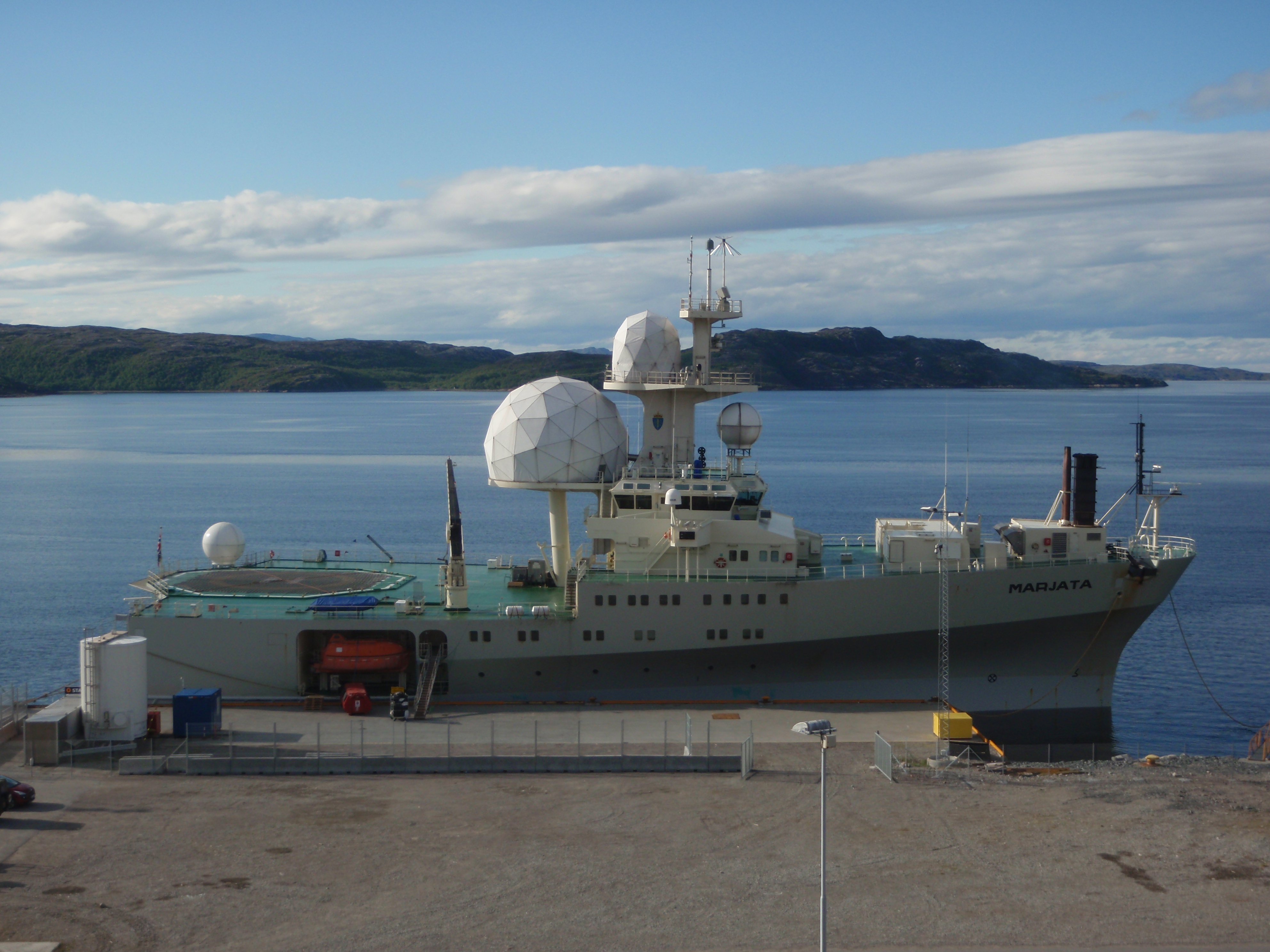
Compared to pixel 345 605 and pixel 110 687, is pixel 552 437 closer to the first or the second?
pixel 345 605

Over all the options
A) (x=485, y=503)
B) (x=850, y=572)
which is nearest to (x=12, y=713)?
(x=850, y=572)

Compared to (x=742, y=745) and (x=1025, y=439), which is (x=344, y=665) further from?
(x=1025, y=439)

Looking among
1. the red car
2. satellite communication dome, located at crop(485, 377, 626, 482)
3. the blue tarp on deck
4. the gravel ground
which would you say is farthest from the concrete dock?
satellite communication dome, located at crop(485, 377, 626, 482)

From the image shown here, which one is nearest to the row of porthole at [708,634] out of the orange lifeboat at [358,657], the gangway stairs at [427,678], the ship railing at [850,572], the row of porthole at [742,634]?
the row of porthole at [742,634]

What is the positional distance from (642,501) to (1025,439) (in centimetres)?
12958

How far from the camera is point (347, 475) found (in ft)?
370

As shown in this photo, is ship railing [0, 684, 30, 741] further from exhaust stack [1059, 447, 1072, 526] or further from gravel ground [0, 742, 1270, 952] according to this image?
exhaust stack [1059, 447, 1072, 526]

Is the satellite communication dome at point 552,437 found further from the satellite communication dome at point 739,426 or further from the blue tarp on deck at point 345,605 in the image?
the blue tarp on deck at point 345,605

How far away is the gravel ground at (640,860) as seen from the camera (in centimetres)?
1973

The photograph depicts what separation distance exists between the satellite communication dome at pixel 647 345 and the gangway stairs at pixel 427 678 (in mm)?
11365

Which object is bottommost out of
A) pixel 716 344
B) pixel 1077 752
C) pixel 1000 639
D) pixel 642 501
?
pixel 1077 752

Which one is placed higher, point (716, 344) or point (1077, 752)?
point (716, 344)

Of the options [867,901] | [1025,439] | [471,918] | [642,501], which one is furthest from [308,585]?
[1025,439]

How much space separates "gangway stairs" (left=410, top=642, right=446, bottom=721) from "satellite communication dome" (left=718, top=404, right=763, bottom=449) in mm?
11795
